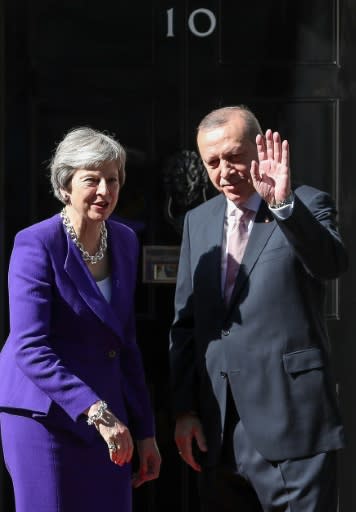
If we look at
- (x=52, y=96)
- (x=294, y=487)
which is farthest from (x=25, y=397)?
(x=52, y=96)

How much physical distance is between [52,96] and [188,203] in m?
0.82

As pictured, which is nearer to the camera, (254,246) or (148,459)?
(254,246)

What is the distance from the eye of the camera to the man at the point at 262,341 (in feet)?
11.2

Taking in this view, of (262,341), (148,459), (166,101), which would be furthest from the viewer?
(166,101)

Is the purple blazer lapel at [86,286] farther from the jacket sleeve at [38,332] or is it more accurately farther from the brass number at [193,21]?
the brass number at [193,21]

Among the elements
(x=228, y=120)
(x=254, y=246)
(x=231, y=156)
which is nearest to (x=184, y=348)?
(x=254, y=246)

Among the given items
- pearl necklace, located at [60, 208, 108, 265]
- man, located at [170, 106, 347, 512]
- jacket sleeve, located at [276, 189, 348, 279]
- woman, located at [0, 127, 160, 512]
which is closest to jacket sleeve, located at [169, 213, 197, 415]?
man, located at [170, 106, 347, 512]

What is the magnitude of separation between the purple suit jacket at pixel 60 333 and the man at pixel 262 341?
1.07 ft

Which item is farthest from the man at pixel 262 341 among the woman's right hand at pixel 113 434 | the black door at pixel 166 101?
the black door at pixel 166 101

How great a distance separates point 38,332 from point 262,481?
951 mm

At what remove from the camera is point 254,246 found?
138 inches

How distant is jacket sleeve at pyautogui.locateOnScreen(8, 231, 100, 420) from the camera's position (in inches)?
128

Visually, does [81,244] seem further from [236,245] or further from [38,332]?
[236,245]

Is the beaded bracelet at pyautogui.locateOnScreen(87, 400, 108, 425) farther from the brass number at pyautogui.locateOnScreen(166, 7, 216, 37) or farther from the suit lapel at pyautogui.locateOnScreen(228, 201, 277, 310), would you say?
the brass number at pyautogui.locateOnScreen(166, 7, 216, 37)
